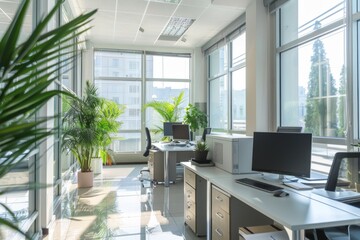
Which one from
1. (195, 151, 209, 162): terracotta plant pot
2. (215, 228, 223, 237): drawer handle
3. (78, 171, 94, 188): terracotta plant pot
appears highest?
(195, 151, 209, 162): terracotta plant pot

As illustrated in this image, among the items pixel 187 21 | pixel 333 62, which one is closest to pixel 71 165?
pixel 187 21

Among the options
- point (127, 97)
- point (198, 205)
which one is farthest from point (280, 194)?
point (127, 97)

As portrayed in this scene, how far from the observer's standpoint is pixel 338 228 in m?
2.03

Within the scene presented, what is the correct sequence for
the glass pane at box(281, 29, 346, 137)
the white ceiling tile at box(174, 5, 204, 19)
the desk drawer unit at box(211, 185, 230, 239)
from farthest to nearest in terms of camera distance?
1. the white ceiling tile at box(174, 5, 204, 19)
2. the glass pane at box(281, 29, 346, 137)
3. the desk drawer unit at box(211, 185, 230, 239)

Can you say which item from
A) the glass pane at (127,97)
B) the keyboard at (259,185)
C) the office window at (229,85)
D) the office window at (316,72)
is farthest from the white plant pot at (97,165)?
the keyboard at (259,185)

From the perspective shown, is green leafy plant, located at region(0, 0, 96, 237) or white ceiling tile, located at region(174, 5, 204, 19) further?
white ceiling tile, located at region(174, 5, 204, 19)

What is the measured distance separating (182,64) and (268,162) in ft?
21.6

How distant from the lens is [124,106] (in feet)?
26.2

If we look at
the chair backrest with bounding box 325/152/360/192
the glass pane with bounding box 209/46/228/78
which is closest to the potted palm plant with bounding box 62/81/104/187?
the glass pane with bounding box 209/46/228/78

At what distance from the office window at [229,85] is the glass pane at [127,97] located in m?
2.28

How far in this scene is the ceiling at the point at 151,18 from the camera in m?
5.21

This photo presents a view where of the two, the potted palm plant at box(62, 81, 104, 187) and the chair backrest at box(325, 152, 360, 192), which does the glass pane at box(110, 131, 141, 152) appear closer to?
the potted palm plant at box(62, 81, 104, 187)

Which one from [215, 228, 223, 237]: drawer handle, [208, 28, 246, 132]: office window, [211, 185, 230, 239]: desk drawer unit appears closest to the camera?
[211, 185, 230, 239]: desk drawer unit

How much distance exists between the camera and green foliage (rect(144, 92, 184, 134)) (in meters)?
8.02
